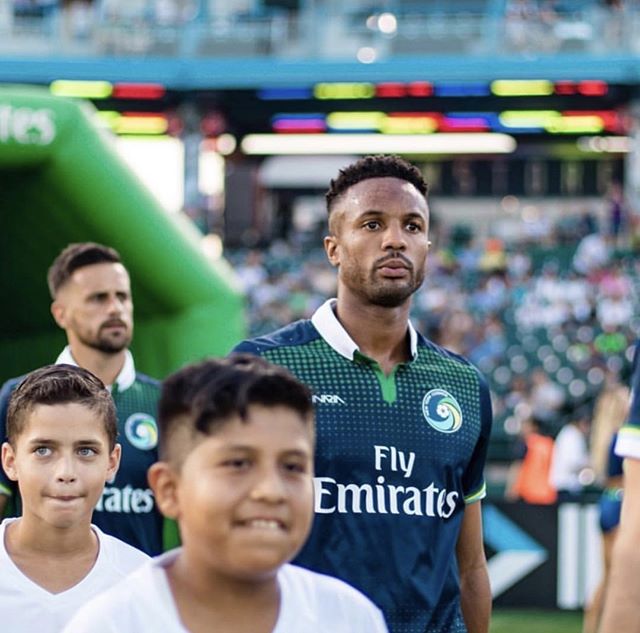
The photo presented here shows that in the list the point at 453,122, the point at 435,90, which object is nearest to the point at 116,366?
the point at 435,90

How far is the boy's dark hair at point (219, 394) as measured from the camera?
2363 mm

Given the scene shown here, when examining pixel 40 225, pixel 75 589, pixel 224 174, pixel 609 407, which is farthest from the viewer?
pixel 224 174

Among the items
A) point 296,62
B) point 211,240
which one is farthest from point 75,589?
point 296,62

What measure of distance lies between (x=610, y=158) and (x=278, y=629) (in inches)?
1365

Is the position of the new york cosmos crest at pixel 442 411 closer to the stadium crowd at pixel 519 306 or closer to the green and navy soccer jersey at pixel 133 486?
the green and navy soccer jersey at pixel 133 486

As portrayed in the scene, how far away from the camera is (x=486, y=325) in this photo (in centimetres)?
2127

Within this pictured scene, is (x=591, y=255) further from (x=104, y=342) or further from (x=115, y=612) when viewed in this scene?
(x=115, y=612)

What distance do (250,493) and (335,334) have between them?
1.61m

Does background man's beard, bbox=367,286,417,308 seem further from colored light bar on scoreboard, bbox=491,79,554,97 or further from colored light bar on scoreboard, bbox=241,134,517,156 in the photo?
colored light bar on scoreboard, bbox=241,134,517,156

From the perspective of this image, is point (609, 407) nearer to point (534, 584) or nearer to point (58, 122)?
point (534, 584)

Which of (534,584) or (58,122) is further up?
(58,122)

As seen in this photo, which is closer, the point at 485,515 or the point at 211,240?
the point at 485,515

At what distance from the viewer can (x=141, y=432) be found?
504cm

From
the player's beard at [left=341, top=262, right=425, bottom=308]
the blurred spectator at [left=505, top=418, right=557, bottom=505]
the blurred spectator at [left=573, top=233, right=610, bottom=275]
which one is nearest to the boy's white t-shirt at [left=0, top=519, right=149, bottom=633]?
the player's beard at [left=341, top=262, right=425, bottom=308]
